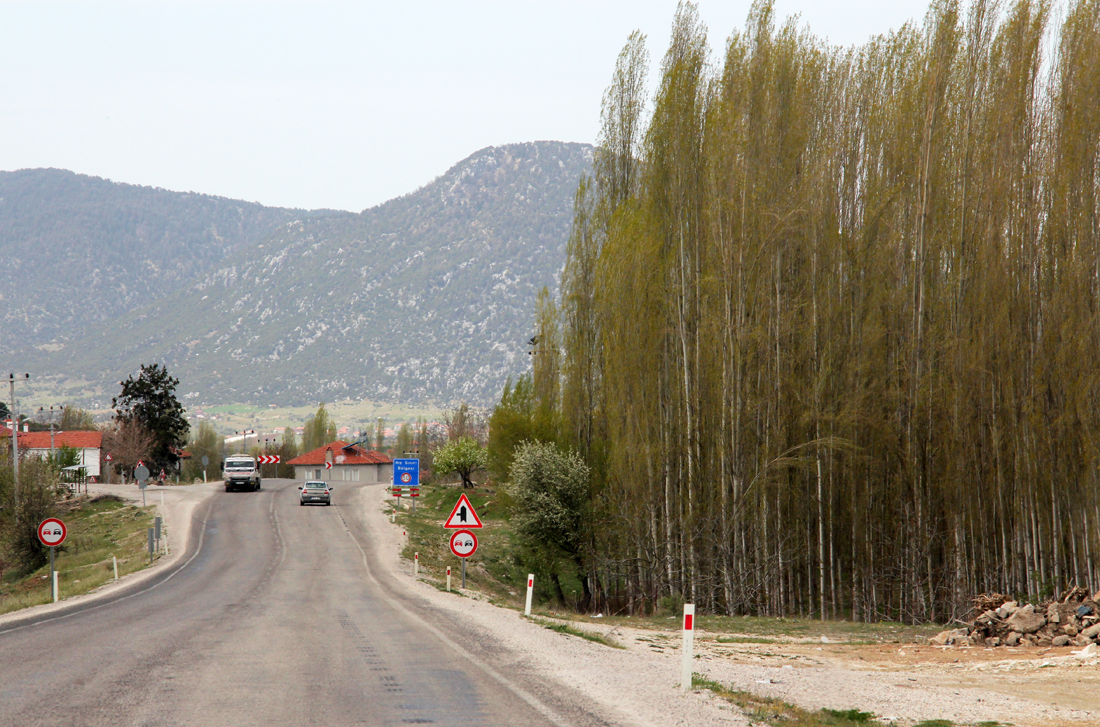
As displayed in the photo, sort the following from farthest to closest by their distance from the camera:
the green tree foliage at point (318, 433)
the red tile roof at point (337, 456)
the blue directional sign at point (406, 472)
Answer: the green tree foliage at point (318, 433), the red tile roof at point (337, 456), the blue directional sign at point (406, 472)

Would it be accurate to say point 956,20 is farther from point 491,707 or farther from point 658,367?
point 491,707

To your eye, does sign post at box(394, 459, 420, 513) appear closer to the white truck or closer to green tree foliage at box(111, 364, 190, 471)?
the white truck

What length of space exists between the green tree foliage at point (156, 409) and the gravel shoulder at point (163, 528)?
1055 centimetres

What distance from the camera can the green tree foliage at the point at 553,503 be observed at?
3152 centimetres

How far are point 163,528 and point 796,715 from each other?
40.1 meters

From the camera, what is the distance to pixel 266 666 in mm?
11305

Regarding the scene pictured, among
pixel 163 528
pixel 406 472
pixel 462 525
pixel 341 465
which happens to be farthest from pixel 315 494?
pixel 341 465

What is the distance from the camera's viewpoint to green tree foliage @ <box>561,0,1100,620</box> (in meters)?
23.9

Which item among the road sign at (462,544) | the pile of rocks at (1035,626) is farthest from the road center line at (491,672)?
the pile of rocks at (1035,626)

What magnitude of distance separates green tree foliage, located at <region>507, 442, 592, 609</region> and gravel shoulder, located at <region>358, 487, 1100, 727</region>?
1203 cm

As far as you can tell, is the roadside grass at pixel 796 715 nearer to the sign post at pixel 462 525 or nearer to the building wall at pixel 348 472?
the sign post at pixel 462 525

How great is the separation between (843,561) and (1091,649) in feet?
39.3

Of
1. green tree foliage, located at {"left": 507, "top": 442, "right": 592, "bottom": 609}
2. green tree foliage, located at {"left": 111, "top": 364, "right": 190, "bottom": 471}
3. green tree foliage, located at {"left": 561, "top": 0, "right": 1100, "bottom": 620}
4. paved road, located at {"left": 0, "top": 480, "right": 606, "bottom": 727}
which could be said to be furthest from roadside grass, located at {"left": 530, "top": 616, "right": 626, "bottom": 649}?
green tree foliage, located at {"left": 111, "top": 364, "right": 190, "bottom": 471}

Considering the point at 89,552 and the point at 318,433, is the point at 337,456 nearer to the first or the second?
the point at 318,433
